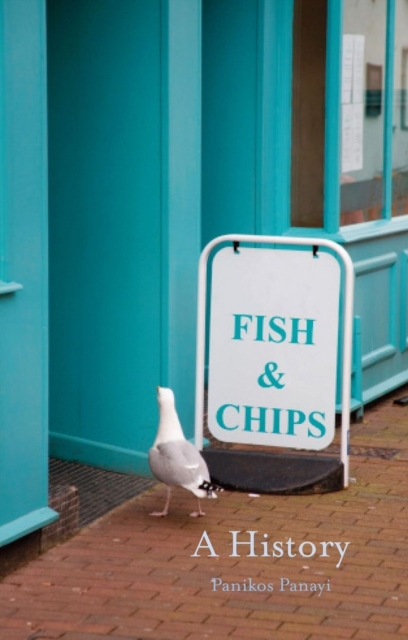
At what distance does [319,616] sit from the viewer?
5215 millimetres

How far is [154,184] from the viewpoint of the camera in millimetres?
7164

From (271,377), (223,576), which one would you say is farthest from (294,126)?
(223,576)

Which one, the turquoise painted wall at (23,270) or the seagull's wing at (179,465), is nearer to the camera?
the turquoise painted wall at (23,270)

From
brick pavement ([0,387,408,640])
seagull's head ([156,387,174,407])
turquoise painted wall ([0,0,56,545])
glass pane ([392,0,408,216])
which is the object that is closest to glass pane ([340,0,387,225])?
glass pane ([392,0,408,216])

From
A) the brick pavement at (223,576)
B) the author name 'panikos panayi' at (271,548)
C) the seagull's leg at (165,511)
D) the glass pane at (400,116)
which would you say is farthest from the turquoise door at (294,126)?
the author name 'panikos panayi' at (271,548)

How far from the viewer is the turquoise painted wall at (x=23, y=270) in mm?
5562

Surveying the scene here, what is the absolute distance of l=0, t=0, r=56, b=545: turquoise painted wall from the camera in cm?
556

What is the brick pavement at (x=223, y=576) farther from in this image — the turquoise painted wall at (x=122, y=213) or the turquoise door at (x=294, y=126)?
the turquoise door at (x=294, y=126)

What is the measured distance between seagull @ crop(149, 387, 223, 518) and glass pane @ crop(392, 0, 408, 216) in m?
4.16

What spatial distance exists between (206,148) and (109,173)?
1.61m

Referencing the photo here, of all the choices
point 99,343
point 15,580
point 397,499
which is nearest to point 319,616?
point 15,580

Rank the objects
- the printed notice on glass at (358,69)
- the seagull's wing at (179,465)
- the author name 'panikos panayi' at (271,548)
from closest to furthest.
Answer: the author name 'panikos panayi' at (271,548) < the seagull's wing at (179,465) < the printed notice on glass at (358,69)

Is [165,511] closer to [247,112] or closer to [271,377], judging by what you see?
[271,377]

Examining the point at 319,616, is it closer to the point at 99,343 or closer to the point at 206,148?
the point at 99,343
